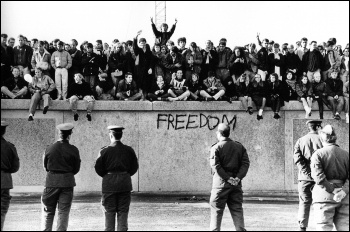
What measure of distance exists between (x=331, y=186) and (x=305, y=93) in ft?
24.7

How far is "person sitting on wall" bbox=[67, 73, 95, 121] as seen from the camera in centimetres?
1470

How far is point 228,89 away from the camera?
15.3 meters

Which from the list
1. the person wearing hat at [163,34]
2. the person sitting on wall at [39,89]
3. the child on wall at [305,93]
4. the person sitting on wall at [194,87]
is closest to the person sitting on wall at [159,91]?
the person sitting on wall at [194,87]

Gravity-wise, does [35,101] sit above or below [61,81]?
below

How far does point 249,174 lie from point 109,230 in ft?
23.4

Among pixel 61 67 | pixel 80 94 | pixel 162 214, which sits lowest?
pixel 162 214

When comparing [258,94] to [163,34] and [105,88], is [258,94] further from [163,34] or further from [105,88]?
[105,88]

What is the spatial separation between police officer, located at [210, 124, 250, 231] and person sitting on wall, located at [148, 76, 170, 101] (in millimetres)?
6123

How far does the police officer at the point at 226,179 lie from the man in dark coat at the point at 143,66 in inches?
254

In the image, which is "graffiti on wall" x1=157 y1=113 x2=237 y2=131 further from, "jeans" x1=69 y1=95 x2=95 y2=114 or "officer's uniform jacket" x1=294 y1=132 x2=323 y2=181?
"officer's uniform jacket" x1=294 y1=132 x2=323 y2=181

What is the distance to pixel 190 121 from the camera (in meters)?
15.2

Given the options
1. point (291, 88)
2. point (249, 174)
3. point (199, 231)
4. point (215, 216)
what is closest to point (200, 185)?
point (249, 174)

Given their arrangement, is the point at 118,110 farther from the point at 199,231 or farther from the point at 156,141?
the point at 199,231

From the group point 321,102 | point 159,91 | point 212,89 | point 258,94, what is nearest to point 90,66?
point 159,91
